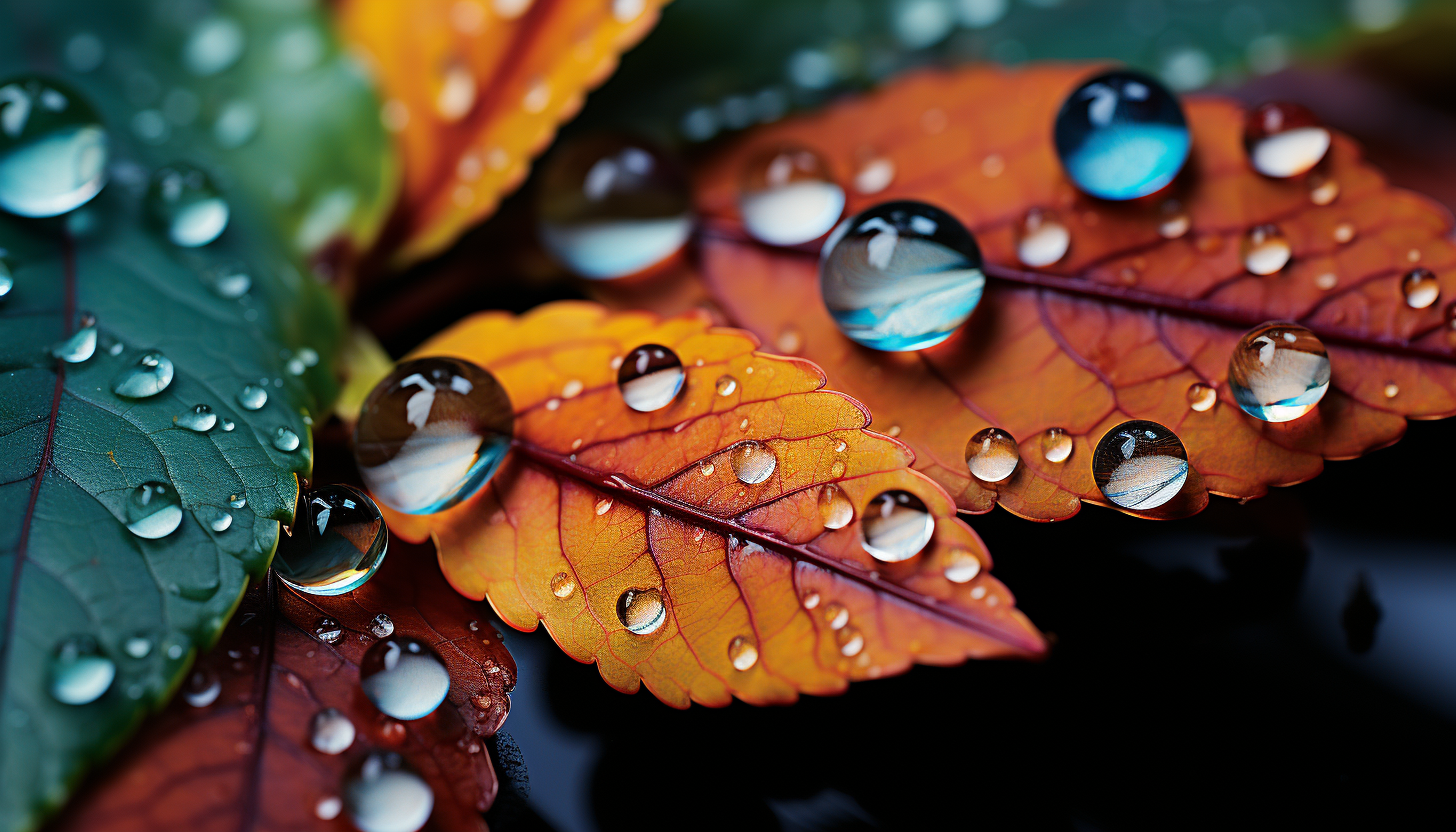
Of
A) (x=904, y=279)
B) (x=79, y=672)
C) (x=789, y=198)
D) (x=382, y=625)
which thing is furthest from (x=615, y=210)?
(x=79, y=672)

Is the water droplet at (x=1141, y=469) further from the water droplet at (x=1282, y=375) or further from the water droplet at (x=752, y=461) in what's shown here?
the water droplet at (x=752, y=461)

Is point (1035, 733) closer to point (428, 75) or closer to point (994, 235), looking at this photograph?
point (994, 235)

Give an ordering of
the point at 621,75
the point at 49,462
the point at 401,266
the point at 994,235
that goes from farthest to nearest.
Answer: the point at 621,75, the point at 401,266, the point at 994,235, the point at 49,462

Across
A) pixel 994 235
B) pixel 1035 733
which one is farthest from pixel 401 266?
pixel 1035 733

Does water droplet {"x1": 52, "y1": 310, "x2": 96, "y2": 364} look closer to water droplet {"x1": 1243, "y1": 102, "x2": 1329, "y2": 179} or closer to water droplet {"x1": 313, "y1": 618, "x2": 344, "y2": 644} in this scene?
water droplet {"x1": 313, "y1": 618, "x2": 344, "y2": 644}

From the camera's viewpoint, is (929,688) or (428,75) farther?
(428,75)

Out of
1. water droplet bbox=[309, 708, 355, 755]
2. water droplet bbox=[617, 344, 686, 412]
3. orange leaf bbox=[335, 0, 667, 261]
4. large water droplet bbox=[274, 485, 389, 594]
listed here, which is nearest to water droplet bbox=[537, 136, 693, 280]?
orange leaf bbox=[335, 0, 667, 261]

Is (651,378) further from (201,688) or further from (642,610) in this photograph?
(201,688)
